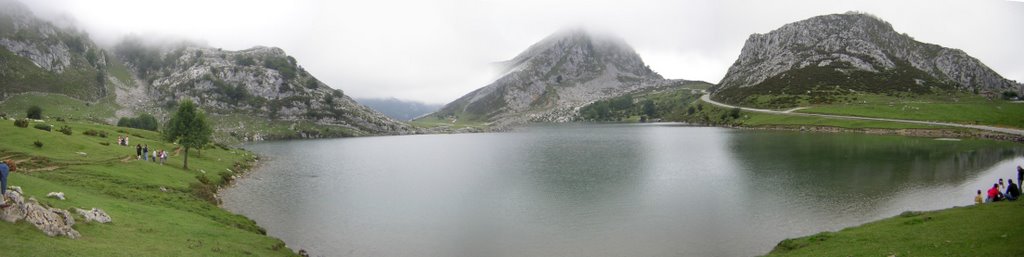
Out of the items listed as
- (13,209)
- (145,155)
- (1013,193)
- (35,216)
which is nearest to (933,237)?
(1013,193)

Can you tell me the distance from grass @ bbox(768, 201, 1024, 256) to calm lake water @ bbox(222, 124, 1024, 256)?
17.2ft

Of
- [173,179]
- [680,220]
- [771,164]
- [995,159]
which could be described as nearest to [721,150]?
[771,164]

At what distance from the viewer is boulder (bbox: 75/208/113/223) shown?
30.5m

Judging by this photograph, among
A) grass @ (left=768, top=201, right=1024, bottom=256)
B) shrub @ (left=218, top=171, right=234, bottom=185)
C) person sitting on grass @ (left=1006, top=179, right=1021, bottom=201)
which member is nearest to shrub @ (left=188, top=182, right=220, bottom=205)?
shrub @ (left=218, top=171, right=234, bottom=185)

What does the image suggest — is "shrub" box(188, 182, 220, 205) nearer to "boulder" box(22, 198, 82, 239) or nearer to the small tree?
the small tree

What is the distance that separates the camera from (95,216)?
31.5 meters

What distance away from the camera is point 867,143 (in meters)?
121

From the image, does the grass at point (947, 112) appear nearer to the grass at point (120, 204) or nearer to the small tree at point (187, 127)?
the grass at point (120, 204)

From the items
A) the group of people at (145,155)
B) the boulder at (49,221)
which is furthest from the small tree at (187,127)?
the boulder at (49,221)

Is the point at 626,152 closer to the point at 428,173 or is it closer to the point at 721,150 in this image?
the point at 721,150

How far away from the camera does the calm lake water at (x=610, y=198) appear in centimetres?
4506

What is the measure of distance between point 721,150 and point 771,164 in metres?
29.7

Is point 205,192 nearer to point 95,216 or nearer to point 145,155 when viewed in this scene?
point 145,155

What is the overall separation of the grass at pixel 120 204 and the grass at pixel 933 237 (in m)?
40.2
